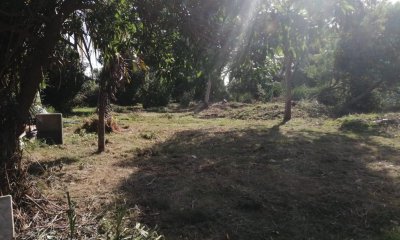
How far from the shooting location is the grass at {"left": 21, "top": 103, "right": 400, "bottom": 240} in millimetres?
4816

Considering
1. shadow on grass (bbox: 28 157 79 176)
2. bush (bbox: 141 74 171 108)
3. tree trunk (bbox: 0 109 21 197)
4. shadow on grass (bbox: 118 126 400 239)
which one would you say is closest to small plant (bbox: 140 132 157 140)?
shadow on grass (bbox: 118 126 400 239)

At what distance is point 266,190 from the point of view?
19.6 feet

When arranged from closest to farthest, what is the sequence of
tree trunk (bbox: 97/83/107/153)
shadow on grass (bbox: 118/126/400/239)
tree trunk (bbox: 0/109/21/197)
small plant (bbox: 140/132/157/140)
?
tree trunk (bbox: 0/109/21/197)
shadow on grass (bbox: 118/126/400/239)
tree trunk (bbox: 97/83/107/153)
small plant (bbox: 140/132/157/140)

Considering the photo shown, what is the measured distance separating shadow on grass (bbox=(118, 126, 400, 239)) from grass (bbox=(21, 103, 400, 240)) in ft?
0.04

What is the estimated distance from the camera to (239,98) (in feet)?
89.1

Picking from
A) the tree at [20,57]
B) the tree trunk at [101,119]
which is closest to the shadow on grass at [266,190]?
the tree trunk at [101,119]

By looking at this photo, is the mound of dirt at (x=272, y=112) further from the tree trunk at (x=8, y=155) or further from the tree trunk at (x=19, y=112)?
the tree trunk at (x=8, y=155)

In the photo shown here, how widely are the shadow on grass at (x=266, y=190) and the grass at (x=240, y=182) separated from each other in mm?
12

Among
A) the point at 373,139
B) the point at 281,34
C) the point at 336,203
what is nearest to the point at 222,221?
the point at 336,203

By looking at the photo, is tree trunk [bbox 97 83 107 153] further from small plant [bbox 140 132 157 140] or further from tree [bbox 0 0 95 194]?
tree [bbox 0 0 95 194]

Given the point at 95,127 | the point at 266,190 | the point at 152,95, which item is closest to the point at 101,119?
the point at 95,127

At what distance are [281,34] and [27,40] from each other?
99.3 inches

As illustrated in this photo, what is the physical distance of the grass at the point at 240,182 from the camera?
15.8 ft

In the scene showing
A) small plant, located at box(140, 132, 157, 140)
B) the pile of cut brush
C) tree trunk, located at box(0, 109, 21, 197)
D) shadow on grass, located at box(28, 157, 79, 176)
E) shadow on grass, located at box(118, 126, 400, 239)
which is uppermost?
tree trunk, located at box(0, 109, 21, 197)
